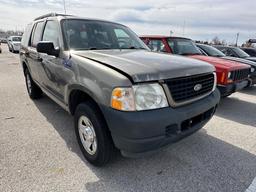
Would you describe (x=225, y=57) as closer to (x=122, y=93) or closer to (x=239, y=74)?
(x=239, y=74)

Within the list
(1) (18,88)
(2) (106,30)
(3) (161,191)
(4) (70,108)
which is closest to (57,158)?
(4) (70,108)

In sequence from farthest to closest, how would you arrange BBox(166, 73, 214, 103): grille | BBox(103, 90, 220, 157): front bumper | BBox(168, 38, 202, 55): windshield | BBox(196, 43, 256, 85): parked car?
BBox(196, 43, 256, 85): parked car < BBox(168, 38, 202, 55): windshield < BBox(166, 73, 214, 103): grille < BBox(103, 90, 220, 157): front bumper

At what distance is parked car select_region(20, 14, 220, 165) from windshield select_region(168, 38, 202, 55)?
3010 millimetres

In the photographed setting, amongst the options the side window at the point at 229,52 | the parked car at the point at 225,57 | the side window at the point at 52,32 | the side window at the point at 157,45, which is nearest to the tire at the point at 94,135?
the side window at the point at 52,32

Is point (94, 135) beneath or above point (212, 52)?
beneath

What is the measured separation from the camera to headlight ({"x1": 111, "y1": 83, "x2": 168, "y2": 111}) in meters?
2.02

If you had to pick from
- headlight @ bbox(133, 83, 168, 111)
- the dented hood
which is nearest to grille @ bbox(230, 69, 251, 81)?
the dented hood

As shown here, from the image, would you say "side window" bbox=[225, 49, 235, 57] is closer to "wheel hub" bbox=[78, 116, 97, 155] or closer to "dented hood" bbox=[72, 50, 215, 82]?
"dented hood" bbox=[72, 50, 215, 82]

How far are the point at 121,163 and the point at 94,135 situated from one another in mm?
575

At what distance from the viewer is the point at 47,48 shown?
114 inches

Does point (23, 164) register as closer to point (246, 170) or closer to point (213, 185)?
point (213, 185)

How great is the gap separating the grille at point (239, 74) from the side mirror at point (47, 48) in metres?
3.94

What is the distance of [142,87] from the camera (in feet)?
6.75

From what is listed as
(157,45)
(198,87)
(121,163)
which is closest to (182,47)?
(157,45)
